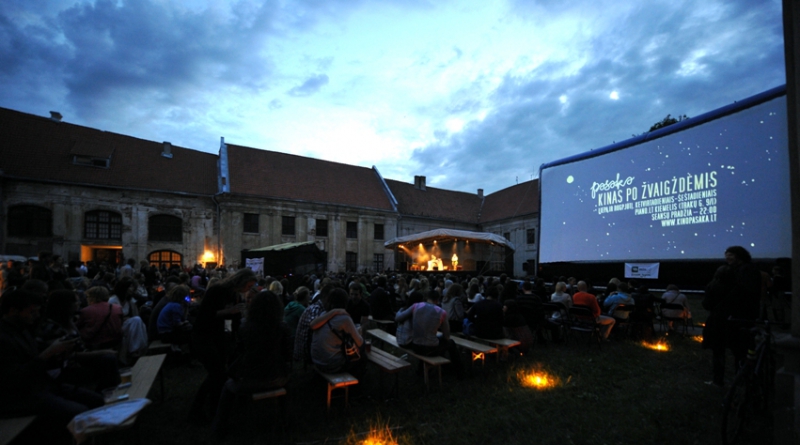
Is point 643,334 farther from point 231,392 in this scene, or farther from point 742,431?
point 231,392

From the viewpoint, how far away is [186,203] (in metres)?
24.0

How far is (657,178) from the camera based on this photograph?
35.0 ft

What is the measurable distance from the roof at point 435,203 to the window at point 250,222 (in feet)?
39.2

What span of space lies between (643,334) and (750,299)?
4.29 metres

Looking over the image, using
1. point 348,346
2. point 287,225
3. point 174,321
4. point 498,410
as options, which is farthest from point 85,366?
point 287,225

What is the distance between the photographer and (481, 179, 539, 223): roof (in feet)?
106

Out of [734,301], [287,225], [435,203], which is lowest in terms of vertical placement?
[734,301]

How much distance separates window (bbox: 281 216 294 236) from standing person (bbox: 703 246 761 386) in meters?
25.1

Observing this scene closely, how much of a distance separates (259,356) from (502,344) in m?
3.75

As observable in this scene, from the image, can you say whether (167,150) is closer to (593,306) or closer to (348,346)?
(348,346)

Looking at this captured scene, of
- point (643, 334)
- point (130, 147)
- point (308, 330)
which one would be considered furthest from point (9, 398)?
point (130, 147)

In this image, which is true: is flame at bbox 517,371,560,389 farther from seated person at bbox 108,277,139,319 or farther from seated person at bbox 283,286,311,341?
seated person at bbox 108,277,139,319

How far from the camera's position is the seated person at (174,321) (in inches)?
246

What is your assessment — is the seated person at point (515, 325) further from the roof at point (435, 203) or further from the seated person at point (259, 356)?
the roof at point (435, 203)
